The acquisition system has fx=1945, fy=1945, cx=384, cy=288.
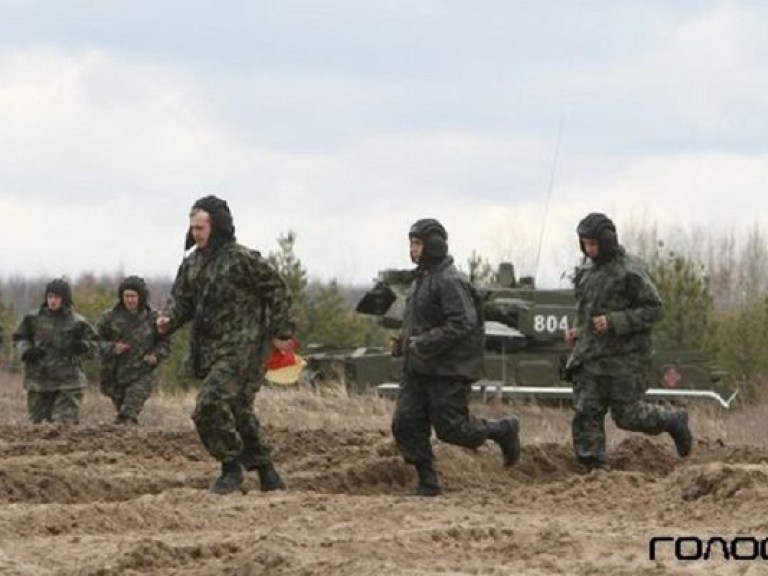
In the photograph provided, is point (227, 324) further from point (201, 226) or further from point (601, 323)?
point (601, 323)

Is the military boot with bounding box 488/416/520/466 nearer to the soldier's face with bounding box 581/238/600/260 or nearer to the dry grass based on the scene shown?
the soldier's face with bounding box 581/238/600/260

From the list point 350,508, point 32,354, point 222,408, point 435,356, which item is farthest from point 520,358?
point 350,508

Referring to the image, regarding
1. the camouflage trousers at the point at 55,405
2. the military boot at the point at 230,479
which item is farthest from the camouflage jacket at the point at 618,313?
the camouflage trousers at the point at 55,405

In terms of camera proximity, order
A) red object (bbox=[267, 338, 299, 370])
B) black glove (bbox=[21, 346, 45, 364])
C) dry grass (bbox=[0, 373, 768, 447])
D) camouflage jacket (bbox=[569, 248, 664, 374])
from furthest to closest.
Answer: dry grass (bbox=[0, 373, 768, 447]), black glove (bbox=[21, 346, 45, 364]), camouflage jacket (bbox=[569, 248, 664, 374]), red object (bbox=[267, 338, 299, 370])

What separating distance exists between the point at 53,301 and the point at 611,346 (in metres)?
7.22

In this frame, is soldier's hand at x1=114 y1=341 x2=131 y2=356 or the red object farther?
soldier's hand at x1=114 y1=341 x2=131 y2=356

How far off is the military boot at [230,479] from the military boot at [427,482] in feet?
4.18

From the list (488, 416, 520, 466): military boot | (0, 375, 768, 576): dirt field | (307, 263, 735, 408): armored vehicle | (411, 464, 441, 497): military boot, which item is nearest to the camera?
(0, 375, 768, 576): dirt field

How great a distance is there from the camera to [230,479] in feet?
41.9

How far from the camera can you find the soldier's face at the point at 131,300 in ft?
64.9

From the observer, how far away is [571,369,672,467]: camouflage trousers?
14258mm

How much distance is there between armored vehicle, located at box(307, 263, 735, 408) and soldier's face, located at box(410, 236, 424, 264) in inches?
517

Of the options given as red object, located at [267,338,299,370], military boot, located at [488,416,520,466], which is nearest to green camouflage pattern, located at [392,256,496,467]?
military boot, located at [488,416,520,466]

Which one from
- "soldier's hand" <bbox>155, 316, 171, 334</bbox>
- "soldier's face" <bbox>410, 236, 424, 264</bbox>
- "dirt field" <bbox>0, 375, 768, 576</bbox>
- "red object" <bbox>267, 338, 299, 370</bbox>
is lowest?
"dirt field" <bbox>0, 375, 768, 576</bbox>
